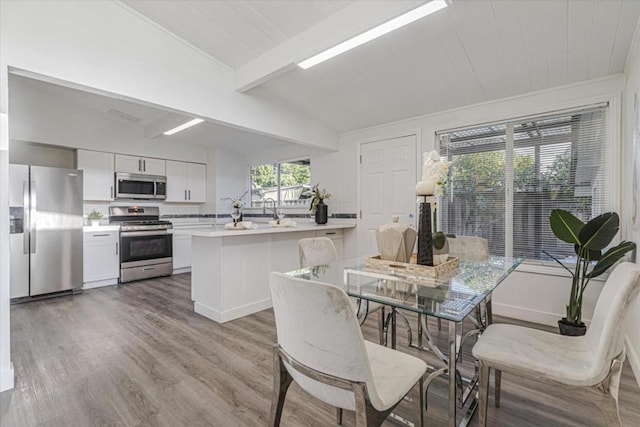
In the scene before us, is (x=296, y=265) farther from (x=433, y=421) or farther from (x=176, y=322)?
(x=433, y=421)

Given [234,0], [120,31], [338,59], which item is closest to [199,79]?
[120,31]

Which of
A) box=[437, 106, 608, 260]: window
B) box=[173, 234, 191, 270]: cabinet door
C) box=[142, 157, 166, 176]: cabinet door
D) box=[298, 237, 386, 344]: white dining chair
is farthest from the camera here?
box=[173, 234, 191, 270]: cabinet door

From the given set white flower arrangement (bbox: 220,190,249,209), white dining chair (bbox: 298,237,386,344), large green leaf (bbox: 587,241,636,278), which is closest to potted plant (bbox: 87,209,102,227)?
white flower arrangement (bbox: 220,190,249,209)

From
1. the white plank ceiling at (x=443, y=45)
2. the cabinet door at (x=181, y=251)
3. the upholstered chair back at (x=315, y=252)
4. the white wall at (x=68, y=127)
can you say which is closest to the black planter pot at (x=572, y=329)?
the upholstered chair back at (x=315, y=252)

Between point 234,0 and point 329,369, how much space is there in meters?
2.75

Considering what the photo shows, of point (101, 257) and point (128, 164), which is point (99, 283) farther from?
point (128, 164)

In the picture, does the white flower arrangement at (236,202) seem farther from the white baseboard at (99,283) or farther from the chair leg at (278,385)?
the chair leg at (278,385)

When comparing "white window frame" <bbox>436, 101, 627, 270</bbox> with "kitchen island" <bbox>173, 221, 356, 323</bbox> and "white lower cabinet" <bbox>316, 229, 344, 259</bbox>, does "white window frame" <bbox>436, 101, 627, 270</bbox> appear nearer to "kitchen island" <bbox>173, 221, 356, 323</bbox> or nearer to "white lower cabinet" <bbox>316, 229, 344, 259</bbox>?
"white lower cabinet" <bbox>316, 229, 344, 259</bbox>

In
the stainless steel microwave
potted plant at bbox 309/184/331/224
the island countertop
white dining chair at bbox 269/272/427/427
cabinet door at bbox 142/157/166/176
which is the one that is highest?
cabinet door at bbox 142/157/166/176

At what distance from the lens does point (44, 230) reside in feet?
12.6

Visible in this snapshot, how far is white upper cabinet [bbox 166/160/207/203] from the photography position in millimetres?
5500

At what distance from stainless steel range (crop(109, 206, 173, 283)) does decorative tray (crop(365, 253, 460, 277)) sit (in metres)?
3.93

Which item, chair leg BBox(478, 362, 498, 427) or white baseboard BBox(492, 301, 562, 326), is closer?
chair leg BBox(478, 362, 498, 427)

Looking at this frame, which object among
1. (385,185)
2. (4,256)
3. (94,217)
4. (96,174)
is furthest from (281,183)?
(4,256)
